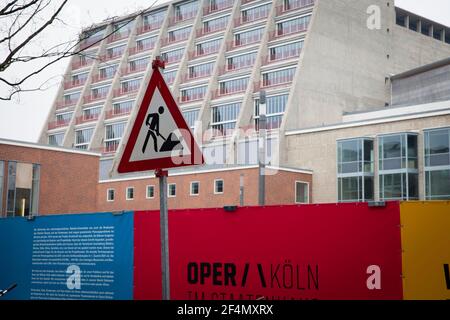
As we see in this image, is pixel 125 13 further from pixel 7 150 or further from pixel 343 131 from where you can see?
pixel 343 131

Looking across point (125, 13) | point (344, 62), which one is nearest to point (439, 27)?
point (344, 62)

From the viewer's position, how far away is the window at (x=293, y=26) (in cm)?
5753

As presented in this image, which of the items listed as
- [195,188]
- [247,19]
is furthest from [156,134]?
[247,19]

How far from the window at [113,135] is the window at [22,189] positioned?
1218 inches

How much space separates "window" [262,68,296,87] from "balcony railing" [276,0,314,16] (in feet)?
22.8

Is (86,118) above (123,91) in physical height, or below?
below

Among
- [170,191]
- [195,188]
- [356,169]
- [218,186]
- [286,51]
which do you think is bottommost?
[170,191]

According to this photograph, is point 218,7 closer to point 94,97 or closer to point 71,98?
point 94,97

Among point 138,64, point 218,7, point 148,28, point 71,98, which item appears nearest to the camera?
point 218,7

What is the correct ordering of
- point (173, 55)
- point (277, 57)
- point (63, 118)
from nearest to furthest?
point (277, 57) → point (173, 55) → point (63, 118)

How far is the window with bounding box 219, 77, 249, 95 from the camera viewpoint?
59.8m

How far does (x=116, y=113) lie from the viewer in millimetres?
71812

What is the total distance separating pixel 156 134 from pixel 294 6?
188 feet
